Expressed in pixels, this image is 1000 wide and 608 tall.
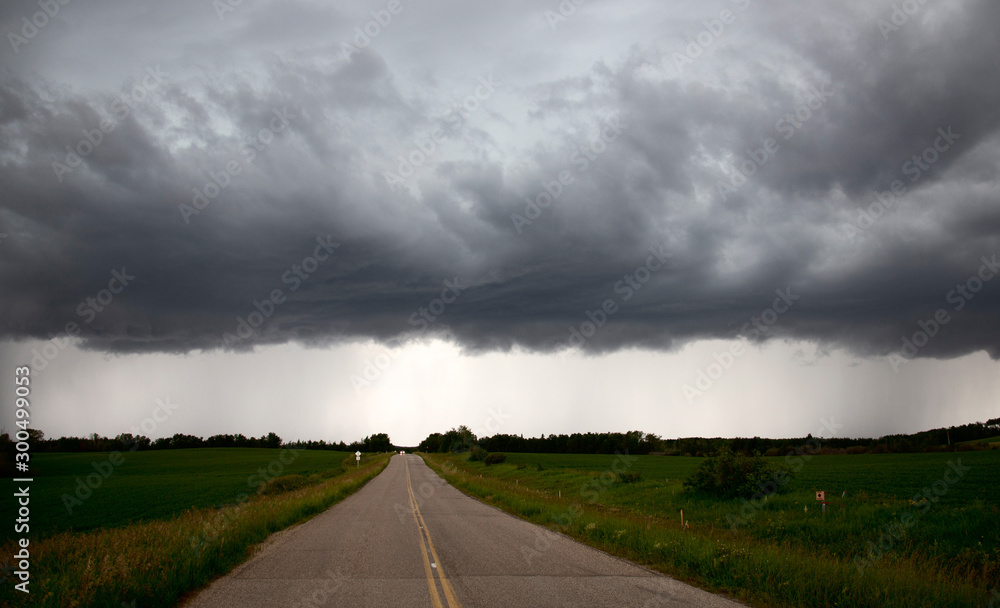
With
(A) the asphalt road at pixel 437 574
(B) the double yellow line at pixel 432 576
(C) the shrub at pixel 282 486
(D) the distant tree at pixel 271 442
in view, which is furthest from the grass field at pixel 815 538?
(D) the distant tree at pixel 271 442

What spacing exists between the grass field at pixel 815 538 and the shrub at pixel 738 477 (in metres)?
0.92

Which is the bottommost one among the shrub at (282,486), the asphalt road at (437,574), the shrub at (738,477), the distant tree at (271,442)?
the distant tree at (271,442)

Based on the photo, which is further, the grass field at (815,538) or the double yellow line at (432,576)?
the grass field at (815,538)

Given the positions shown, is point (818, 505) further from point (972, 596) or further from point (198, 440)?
point (198, 440)

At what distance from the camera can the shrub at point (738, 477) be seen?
27891 mm

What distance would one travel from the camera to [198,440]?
580 feet

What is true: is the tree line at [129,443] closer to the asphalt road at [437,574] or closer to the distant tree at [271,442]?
the distant tree at [271,442]

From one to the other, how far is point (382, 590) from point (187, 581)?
10.8 ft

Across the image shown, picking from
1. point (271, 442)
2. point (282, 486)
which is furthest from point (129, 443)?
point (282, 486)

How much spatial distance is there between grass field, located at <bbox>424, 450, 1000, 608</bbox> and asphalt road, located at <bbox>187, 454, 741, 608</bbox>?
86 cm

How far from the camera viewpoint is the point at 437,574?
10.4 meters

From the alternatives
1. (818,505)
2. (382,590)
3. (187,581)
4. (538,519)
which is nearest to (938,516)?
(818,505)

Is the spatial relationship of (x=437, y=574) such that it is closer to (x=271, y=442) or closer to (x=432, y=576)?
(x=432, y=576)

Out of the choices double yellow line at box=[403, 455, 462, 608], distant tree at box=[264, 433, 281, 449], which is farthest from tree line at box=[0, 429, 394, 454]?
double yellow line at box=[403, 455, 462, 608]
